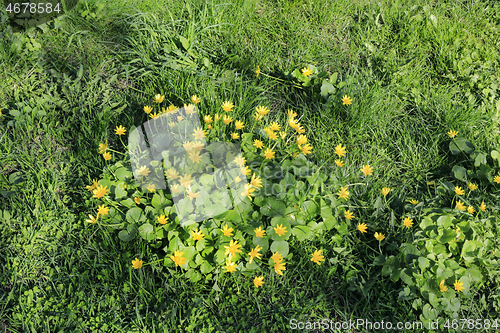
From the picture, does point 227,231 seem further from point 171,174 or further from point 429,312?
point 429,312

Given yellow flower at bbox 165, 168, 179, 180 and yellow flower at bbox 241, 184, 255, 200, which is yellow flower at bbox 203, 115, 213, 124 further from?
yellow flower at bbox 241, 184, 255, 200

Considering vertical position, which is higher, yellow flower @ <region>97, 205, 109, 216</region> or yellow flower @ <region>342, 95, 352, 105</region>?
yellow flower @ <region>342, 95, 352, 105</region>

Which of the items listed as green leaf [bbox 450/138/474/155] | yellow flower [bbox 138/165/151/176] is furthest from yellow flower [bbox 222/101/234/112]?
green leaf [bbox 450/138/474/155]

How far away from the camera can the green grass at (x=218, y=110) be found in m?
1.81

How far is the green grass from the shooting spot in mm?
1813

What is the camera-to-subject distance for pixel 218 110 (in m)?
2.33

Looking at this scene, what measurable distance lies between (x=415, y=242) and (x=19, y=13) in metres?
3.20

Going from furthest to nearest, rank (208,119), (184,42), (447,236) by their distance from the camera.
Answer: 1. (184,42)
2. (208,119)
3. (447,236)

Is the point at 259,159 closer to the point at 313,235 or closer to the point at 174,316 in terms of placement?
the point at 313,235

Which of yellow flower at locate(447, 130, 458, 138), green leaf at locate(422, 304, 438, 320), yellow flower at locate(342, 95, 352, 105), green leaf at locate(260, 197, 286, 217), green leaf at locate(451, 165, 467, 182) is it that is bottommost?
green leaf at locate(422, 304, 438, 320)

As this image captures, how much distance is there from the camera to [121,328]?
1705 millimetres

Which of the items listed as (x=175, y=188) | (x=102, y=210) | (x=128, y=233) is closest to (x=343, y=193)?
(x=175, y=188)

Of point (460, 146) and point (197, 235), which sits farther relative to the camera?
point (460, 146)

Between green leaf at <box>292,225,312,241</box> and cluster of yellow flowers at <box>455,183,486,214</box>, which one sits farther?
cluster of yellow flowers at <box>455,183,486,214</box>
